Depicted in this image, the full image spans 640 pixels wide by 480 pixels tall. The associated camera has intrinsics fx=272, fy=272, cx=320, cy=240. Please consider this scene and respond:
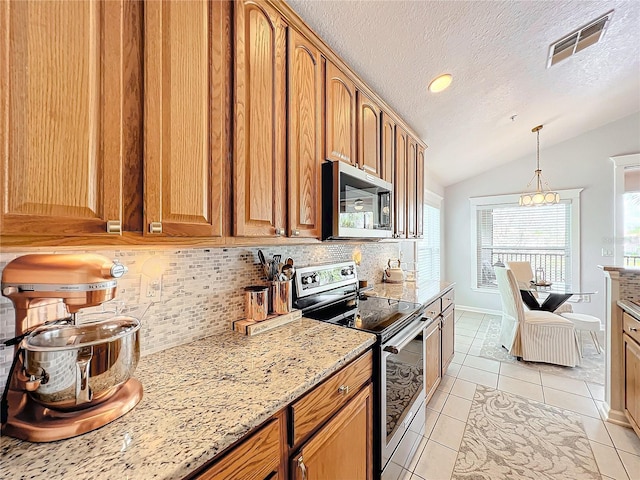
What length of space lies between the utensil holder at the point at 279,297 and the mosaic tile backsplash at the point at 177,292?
5.1 inches

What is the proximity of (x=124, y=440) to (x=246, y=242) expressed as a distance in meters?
A: 0.67

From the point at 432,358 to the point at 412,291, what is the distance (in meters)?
0.54

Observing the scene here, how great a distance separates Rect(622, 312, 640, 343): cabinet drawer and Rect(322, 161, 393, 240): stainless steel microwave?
1.71 metres

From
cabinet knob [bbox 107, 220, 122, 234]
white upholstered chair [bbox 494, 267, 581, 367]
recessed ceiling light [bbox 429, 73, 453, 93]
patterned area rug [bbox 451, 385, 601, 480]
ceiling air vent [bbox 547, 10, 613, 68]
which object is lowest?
patterned area rug [bbox 451, 385, 601, 480]

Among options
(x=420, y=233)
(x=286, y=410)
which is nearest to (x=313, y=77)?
(x=286, y=410)

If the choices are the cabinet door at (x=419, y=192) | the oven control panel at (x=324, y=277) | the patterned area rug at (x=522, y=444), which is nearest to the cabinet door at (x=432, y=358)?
the patterned area rug at (x=522, y=444)

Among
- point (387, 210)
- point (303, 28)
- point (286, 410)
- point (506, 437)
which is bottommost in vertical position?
point (506, 437)

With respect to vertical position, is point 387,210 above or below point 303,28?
below

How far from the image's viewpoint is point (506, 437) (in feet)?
6.22

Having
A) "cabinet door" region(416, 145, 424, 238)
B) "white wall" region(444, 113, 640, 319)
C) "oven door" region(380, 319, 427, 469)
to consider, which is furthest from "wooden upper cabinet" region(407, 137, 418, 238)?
"white wall" region(444, 113, 640, 319)

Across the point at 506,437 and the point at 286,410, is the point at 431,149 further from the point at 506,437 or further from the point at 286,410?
the point at 286,410

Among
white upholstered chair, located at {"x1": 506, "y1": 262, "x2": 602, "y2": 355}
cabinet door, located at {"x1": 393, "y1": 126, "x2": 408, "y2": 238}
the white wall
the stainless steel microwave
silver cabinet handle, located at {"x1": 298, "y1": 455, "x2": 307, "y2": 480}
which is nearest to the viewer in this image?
silver cabinet handle, located at {"x1": 298, "y1": 455, "x2": 307, "y2": 480}

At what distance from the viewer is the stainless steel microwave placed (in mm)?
1441

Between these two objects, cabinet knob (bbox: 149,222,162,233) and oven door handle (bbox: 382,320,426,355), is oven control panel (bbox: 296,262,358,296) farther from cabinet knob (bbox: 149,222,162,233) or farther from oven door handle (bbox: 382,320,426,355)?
cabinet knob (bbox: 149,222,162,233)
